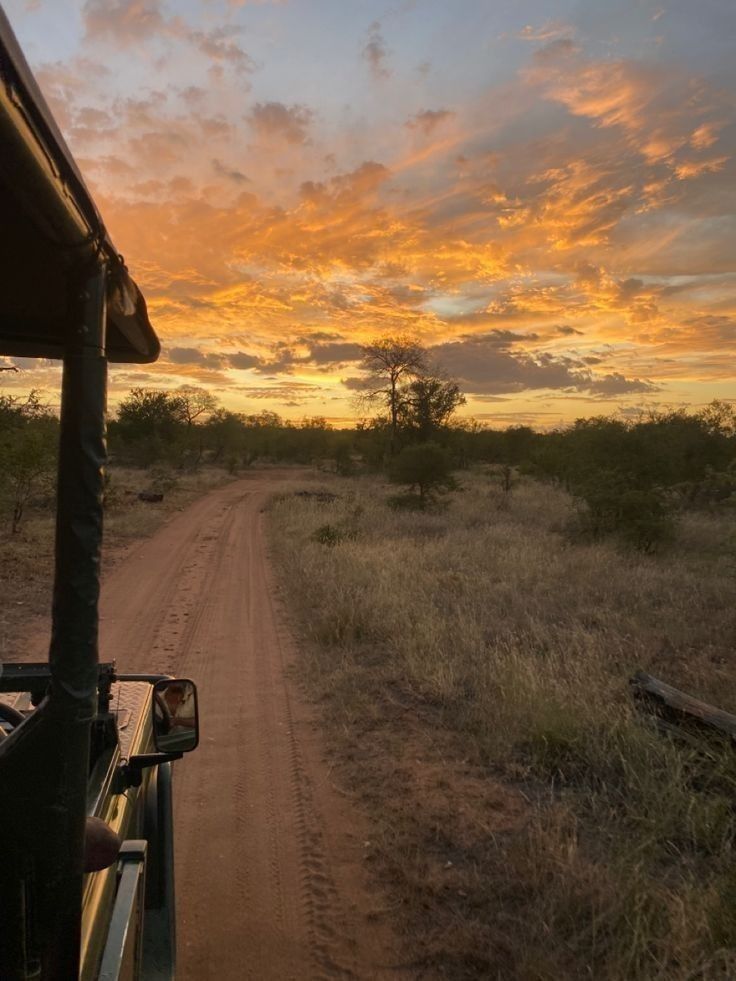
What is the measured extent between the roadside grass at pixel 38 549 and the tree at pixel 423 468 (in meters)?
6.77

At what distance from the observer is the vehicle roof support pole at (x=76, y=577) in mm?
1174

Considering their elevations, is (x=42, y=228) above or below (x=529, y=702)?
above

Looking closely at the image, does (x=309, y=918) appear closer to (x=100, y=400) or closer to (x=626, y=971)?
(x=626, y=971)

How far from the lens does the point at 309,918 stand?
10.2 ft

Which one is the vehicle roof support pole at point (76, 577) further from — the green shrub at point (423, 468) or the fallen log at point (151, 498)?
the fallen log at point (151, 498)

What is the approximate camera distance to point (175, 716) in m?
2.27

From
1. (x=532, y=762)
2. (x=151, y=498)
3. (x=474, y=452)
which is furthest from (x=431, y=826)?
(x=474, y=452)

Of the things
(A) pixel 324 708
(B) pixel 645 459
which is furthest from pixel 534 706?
(B) pixel 645 459

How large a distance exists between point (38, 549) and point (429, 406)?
69.8 feet

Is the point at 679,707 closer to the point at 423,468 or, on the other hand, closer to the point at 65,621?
the point at 65,621

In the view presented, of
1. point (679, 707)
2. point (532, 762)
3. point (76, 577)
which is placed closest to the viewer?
point (76, 577)

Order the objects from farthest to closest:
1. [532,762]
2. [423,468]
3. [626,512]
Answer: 1. [423,468]
2. [626,512]
3. [532,762]

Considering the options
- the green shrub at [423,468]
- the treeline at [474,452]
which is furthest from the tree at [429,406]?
the green shrub at [423,468]

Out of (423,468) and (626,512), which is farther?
(423,468)
